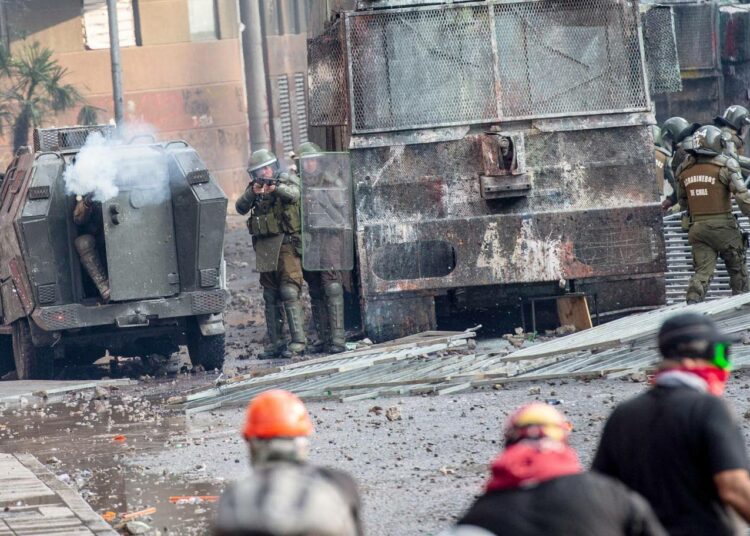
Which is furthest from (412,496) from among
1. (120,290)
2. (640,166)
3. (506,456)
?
(640,166)

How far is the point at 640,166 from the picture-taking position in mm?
12805

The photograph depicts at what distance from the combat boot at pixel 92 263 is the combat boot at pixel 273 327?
1669mm

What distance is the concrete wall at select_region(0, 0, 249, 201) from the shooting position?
26.1 meters

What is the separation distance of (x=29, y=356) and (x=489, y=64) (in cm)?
449

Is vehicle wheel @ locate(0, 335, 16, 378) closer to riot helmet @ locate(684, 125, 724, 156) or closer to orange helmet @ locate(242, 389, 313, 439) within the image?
riot helmet @ locate(684, 125, 724, 156)

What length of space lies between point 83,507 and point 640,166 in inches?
265


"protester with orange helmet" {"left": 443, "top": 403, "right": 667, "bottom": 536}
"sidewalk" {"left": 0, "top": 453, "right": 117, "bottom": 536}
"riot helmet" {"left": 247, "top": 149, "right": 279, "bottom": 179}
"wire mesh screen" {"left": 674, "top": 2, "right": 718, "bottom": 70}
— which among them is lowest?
"sidewalk" {"left": 0, "top": 453, "right": 117, "bottom": 536}

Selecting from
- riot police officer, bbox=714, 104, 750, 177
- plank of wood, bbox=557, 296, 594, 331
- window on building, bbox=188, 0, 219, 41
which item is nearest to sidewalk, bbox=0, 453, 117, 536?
plank of wood, bbox=557, 296, 594, 331

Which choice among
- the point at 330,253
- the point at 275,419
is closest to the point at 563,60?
the point at 330,253

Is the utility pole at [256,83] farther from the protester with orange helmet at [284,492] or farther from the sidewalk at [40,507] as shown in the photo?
the protester with orange helmet at [284,492]

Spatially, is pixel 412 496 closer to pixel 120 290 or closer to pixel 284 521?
pixel 284 521

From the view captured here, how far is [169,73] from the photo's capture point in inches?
1057

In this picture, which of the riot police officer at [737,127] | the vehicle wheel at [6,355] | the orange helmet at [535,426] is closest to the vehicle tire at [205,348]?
the vehicle wheel at [6,355]

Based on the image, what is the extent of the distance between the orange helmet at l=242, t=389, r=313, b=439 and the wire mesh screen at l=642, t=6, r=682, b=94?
400 inches
